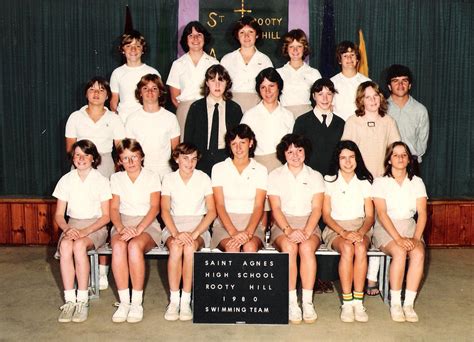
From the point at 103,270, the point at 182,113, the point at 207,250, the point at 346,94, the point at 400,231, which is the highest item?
the point at 346,94

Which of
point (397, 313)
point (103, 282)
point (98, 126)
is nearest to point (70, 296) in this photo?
point (103, 282)

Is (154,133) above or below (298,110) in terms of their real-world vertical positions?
below

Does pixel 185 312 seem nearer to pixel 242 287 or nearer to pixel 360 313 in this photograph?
pixel 242 287

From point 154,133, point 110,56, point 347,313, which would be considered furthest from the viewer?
point 110,56

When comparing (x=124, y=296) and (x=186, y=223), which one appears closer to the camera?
(x=124, y=296)

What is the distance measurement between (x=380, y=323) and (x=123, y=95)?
2.40 metres

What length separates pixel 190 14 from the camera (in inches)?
249

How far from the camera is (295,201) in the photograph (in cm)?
438

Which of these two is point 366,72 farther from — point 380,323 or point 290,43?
point 380,323

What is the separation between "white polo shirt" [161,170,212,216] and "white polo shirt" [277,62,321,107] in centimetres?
99

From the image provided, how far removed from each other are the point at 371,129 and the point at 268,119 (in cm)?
68

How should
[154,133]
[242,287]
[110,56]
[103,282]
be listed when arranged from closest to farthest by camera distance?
[242,287] < [154,133] < [103,282] < [110,56]

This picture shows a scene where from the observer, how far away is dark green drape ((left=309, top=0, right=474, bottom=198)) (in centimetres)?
646

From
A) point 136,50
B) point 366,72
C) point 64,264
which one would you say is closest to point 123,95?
point 136,50
